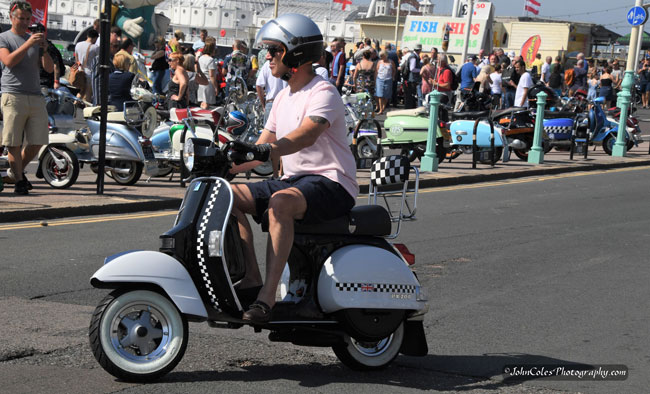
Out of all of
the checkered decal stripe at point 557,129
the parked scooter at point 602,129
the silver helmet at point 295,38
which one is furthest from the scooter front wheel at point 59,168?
the parked scooter at point 602,129

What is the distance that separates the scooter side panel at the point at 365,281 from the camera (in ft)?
17.8

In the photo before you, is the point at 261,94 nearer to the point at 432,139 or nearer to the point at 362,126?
the point at 362,126

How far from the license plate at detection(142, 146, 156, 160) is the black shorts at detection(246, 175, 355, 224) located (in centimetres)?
788

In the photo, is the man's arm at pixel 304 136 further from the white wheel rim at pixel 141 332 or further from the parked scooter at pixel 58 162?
the parked scooter at pixel 58 162

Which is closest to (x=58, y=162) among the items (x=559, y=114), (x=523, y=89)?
(x=559, y=114)

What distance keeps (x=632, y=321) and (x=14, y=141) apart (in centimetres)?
710

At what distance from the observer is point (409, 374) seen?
5676 mm

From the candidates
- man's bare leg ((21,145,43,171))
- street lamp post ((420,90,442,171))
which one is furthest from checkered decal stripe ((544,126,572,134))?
man's bare leg ((21,145,43,171))

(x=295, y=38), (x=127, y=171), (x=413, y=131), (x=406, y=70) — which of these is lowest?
(x=127, y=171)

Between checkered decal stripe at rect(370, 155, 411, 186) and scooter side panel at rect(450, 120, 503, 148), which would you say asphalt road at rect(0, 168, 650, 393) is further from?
scooter side panel at rect(450, 120, 503, 148)

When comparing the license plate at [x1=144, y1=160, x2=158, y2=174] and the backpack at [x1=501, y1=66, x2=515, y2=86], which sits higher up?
the backpack at [x1=501, y1=66, x2=515, y2=86]

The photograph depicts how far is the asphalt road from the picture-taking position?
5410 millimetres

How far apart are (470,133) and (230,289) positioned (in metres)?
13.1

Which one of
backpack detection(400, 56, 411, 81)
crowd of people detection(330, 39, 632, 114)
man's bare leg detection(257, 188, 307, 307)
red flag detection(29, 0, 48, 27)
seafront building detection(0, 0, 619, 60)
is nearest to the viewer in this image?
man's bare leg detection(257, 188, 307, 307)
